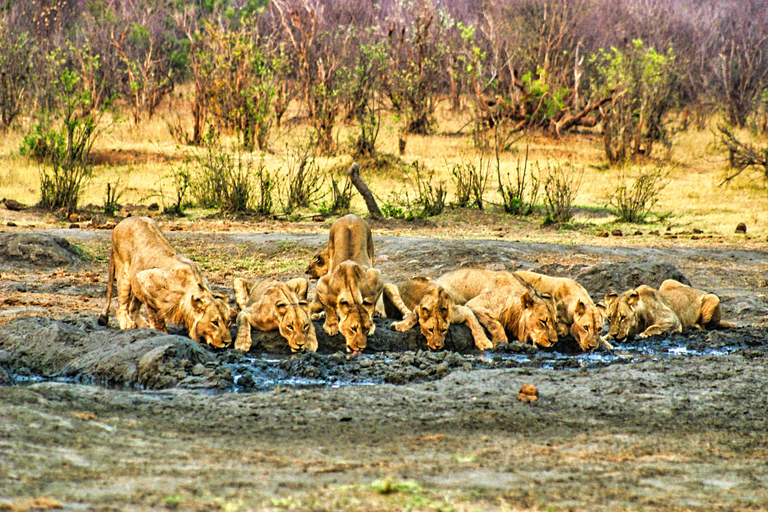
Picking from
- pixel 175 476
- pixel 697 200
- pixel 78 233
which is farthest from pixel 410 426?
pixel 697 200

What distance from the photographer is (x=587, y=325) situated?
27.1ft

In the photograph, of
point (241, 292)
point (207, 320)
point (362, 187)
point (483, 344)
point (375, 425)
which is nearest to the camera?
point (375, 425)

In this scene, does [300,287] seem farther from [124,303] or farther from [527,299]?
[527,299]

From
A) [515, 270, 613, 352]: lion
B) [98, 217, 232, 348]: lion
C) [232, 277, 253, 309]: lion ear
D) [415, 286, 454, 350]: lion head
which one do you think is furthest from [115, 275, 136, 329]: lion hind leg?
[515, 270, 613, 352]: lion

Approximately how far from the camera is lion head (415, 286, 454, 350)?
26.1ft

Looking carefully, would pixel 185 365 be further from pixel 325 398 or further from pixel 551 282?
pixel 551 282

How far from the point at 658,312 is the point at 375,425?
4905 millimetres

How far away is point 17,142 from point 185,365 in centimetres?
2225

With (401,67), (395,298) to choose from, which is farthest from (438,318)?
(401,67)

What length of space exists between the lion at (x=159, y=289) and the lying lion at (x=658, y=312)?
394cm

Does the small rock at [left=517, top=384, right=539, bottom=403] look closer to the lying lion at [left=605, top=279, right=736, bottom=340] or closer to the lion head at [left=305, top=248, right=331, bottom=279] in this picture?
the lying lion at [left=605, top=279, right=736, bottom=340]

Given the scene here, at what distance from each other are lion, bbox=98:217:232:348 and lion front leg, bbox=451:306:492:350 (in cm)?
218

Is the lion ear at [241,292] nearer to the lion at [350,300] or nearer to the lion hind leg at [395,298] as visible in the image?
the lion at [350,300]

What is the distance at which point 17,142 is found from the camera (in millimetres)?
26203
